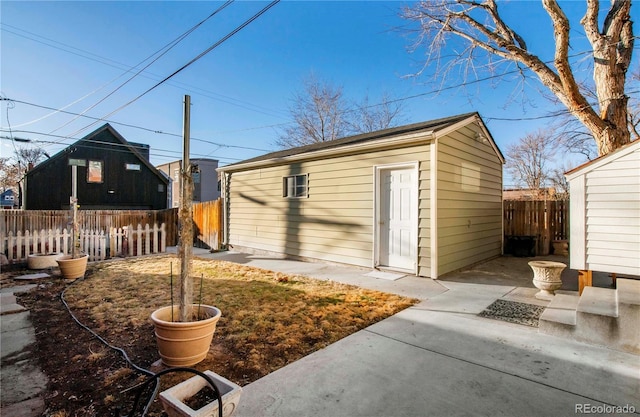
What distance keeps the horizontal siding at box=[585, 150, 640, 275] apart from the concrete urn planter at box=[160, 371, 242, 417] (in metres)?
4.46

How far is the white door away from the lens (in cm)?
577

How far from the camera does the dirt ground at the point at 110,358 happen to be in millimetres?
1974

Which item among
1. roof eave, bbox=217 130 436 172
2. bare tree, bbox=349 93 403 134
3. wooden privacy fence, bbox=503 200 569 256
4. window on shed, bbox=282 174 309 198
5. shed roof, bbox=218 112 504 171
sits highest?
bare tree, bbox=349 93 403 134

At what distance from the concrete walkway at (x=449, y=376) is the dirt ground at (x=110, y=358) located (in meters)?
0.25

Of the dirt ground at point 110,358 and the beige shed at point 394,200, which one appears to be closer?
the dirt ground at point 110,358

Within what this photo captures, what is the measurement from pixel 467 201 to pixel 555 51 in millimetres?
3944

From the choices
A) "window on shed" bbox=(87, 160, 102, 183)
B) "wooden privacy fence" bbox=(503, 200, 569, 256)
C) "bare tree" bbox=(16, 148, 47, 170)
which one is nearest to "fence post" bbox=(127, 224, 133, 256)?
"wooden privacy fence" bbox=(503, 200, 569, 256)

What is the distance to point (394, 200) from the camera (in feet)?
20.0

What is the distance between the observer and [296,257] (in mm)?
7824

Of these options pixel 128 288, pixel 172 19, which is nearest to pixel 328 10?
pixel 172 19

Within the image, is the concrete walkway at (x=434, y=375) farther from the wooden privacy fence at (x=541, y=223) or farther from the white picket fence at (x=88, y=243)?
the wooden privacy fence at (x=541, y=223)

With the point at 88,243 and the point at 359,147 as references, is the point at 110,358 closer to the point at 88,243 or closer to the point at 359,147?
the point at 359,147

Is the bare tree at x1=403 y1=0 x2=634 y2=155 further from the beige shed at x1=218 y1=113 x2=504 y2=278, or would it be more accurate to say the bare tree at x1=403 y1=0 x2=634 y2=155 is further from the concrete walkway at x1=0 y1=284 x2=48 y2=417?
the concrete walkway at x1=0 y1=284 x2=48 y2=417

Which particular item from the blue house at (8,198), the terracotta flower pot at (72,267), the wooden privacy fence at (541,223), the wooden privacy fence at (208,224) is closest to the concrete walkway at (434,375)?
the terracotta flower pot at (72,267)
